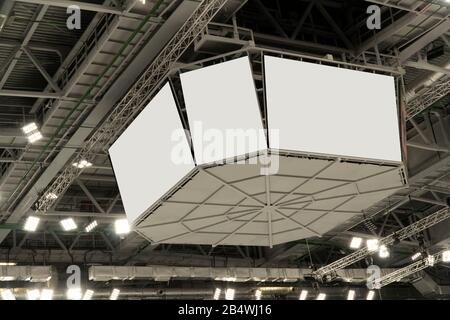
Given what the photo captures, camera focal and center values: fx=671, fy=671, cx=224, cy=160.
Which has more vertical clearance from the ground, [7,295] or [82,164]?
[82,164]

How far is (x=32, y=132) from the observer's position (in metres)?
22.6

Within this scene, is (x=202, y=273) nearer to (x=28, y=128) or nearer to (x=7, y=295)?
(x=7, y=295)

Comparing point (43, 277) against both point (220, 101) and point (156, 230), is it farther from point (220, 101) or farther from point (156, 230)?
point (220, 101)

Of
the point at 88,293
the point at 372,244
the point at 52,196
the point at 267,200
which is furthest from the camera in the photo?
the point at 88,293

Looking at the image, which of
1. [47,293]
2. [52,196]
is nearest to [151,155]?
[52,196]

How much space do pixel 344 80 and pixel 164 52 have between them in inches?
208

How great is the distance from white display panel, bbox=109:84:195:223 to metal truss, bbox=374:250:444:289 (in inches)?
797

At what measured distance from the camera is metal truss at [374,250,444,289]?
3625 centimetres

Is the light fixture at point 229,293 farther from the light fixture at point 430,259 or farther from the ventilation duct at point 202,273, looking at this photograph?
the light fixture at point 430,259

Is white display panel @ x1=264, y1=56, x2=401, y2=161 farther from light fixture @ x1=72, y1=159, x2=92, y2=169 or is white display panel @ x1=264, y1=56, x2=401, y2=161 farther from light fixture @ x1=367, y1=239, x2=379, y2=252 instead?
light fixture @ x1=367, y1=239, x2=379, y2=252

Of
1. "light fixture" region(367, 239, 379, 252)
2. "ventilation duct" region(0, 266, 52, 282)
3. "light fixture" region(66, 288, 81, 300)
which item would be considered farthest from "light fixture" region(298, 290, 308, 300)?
"ventilation duct" region(0, 266, 52, 282)

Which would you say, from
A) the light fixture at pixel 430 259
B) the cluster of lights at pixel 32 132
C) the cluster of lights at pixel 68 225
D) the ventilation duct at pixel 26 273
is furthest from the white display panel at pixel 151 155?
the light fixture at pixel 430 259

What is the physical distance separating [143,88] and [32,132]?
4641 millimetres
